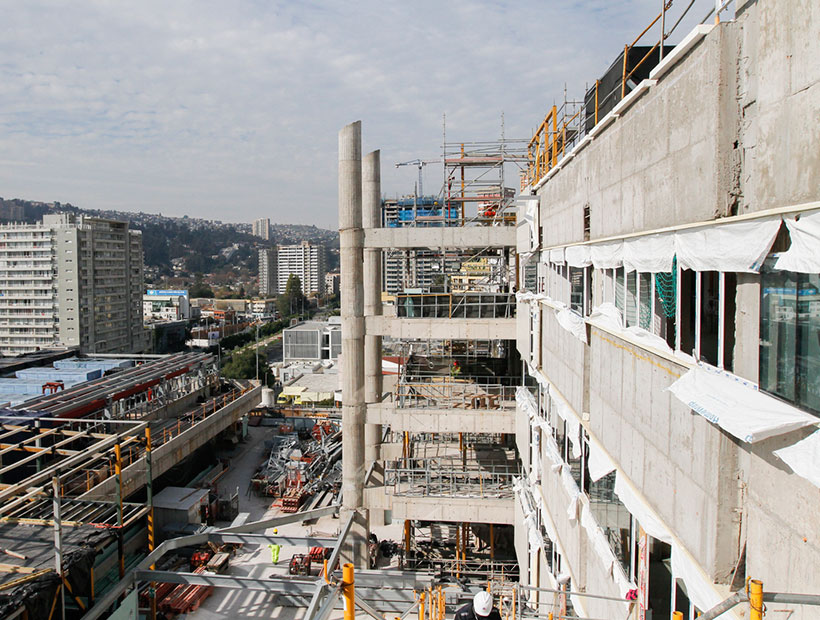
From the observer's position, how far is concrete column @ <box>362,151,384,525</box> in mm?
16531

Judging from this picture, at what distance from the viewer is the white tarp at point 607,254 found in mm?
5409

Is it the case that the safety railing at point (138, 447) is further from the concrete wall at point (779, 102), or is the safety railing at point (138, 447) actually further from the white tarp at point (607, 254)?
the concrete wall at point (779, 102)

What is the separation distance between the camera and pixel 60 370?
28.8 meters

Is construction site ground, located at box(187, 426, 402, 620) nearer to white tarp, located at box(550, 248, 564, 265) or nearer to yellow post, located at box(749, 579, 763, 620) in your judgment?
white tarp, located at box(550, 248, 564, 265)

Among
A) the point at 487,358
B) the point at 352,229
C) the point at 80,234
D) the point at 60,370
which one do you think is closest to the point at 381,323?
the point at 352,229

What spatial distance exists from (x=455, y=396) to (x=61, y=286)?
60830mm

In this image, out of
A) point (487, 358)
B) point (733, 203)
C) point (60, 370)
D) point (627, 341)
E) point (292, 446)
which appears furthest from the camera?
point (292, 446)

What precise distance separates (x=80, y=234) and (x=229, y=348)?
29.4 meters

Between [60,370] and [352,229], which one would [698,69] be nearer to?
[352,229]

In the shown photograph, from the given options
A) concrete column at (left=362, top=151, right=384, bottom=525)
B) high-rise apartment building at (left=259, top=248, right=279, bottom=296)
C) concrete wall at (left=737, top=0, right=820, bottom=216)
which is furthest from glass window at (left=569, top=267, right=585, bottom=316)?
high-rise apartment building at (left=259, top=248, right=279, bottom=296)

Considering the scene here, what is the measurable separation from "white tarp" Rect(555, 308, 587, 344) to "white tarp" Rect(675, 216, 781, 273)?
3.14 m

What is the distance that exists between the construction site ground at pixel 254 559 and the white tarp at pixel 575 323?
1086cm

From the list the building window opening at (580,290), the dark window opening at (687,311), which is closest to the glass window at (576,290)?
the building window opening at (580,290)

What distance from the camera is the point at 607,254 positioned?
5.81 meters
